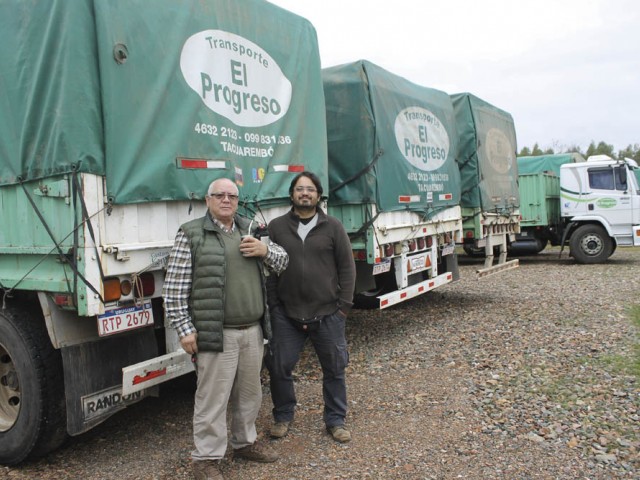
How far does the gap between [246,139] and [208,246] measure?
1287 mm

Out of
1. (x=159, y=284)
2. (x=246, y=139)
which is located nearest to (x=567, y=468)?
(x=159, y=284)

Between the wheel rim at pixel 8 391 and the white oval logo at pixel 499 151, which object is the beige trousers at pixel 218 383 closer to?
the wheel rim at pixel 8 391

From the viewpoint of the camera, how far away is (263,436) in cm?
409

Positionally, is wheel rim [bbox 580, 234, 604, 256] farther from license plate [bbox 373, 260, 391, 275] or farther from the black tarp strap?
the black tarp strap

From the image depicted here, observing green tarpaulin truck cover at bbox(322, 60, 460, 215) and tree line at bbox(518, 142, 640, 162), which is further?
tree line at bbox(518, 142, 640, 162)

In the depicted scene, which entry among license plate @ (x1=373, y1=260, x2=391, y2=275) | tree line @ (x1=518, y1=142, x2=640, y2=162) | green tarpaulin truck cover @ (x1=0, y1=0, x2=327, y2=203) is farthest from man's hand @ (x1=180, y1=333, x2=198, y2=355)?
tree line @ (x1=518, y1=142, x2=640, y2=162)

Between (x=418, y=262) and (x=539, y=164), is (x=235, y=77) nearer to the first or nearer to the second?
(x=418, y=262)

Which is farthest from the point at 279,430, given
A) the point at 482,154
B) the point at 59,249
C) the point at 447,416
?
the point at 482,154

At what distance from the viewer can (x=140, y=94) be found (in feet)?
11.7

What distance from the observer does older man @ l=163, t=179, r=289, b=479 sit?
129 inches

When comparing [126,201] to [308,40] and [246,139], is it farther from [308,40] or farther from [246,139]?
[308,40]

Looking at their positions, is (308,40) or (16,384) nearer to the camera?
(16,384)

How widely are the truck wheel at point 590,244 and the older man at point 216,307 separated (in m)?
13.8

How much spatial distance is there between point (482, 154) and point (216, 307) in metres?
6.77
